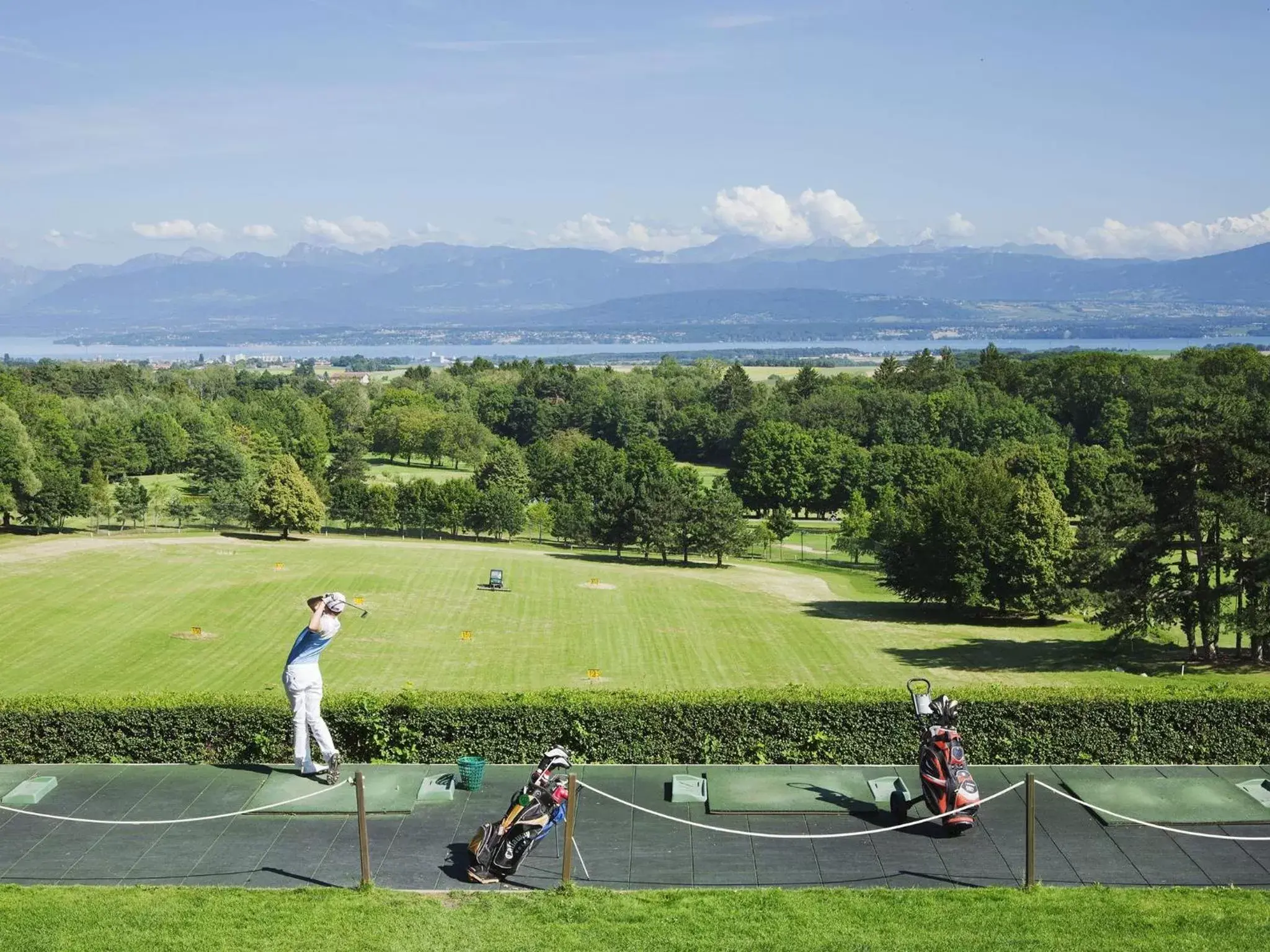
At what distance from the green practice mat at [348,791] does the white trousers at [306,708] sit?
0.42 m

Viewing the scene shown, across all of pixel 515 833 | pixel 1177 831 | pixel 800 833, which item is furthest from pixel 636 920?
pixel 1177 831

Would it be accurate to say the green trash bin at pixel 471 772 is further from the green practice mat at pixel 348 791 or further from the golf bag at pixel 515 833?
the golf bag at pixel 515 833

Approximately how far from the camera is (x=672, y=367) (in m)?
196

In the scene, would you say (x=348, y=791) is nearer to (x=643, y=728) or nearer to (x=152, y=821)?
(x=152, y=821)

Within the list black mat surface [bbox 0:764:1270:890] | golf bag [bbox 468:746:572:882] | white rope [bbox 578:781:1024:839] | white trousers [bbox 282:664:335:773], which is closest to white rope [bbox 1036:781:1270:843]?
black mat surface [bbox 0:764:1270:890]

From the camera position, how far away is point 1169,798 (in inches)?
650

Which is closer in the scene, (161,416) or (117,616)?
(117,616)

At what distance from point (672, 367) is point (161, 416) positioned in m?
97.7

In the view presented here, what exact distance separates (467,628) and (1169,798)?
119 ft

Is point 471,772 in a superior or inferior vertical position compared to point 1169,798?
superior

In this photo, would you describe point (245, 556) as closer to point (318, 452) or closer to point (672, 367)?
point (318, 452)

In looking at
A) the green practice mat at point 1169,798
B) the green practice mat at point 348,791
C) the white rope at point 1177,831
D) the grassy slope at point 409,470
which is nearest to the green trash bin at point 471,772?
the green practice mat at point 348,791

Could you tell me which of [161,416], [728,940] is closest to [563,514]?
[161,416]

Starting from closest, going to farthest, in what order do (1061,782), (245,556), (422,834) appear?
(422,834) < (1061,782) < (245,556)
